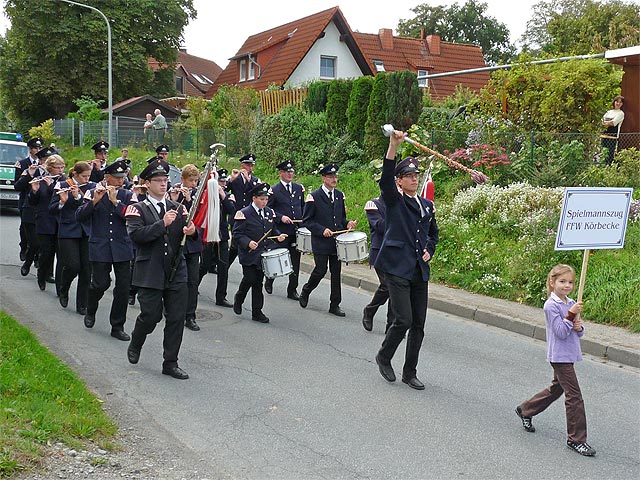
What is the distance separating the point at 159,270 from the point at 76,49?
45.1 m

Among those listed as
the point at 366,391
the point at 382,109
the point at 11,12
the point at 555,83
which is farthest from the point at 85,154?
the point at 366,391

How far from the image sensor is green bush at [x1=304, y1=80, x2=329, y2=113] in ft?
76.9

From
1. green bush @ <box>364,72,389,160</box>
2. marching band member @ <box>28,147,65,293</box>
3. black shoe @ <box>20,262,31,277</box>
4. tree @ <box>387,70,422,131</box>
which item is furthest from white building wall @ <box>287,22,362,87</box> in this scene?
marching band member @ <box>28,147,65,293</box>

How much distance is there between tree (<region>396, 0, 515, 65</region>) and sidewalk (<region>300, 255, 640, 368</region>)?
66.4 meters

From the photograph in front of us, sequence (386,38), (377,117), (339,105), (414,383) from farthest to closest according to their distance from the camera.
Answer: (386,38), (339,105), (377,117), (414,383)

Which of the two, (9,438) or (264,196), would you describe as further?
(264,196)

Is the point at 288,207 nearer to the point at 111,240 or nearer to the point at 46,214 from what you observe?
the point at 111,240

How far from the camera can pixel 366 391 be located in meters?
7.17

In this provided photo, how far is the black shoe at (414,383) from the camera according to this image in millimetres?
7281

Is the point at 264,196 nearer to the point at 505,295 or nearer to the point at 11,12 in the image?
the point at 505,295

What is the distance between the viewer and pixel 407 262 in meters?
7.18

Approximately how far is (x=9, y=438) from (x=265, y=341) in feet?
14.0

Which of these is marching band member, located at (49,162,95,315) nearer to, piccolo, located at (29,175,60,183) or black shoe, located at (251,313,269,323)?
piccolo, located at (29,175,60,183)

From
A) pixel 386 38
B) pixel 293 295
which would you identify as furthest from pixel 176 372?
pixel 386 38
